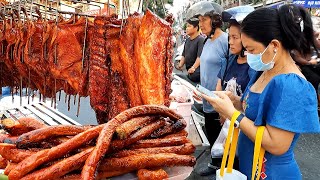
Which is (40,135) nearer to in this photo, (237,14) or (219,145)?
(237,14)

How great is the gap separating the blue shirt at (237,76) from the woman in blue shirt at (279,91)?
143cm

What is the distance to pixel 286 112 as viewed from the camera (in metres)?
1.95

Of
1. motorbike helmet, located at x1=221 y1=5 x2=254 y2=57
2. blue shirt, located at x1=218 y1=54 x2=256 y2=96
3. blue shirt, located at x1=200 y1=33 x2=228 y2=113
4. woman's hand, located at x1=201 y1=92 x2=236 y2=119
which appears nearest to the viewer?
woman's hand, located at x1=201 y1=92 x2=236 y2=119

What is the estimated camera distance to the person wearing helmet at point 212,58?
4598mm

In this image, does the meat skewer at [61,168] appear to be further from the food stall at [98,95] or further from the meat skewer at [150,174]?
the meat skewer at [150,174]

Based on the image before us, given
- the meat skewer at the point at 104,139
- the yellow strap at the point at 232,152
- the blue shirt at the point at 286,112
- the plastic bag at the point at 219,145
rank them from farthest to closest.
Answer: the plastic bag at the point at 219,145, the yellow strap at the point at 232,152, the blue shirt at the point at 286,112, the meat skewer at the point at 104,139

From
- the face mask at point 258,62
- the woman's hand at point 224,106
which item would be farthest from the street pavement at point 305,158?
the face mask at point 258,62

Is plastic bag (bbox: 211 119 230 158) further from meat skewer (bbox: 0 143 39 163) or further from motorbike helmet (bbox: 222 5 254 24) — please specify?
meat skewer (bbox: 0 143 39 163)

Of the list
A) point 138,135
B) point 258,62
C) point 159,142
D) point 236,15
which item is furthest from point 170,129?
point 236,15

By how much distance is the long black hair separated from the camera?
201cm

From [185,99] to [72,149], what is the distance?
281 cm

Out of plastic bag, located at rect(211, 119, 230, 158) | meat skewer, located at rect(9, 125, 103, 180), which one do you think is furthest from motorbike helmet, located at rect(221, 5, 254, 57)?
meat skewer, located at rect(9, 125, 103, 180)

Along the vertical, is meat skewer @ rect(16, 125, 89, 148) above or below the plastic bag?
above

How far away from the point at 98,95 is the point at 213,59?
2.08 meters
